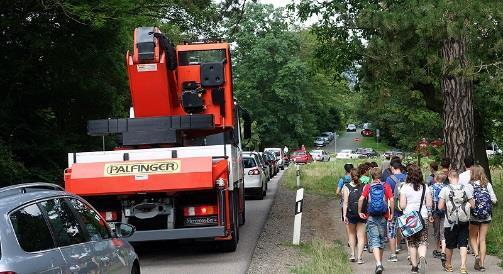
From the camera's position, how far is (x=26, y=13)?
861 inches

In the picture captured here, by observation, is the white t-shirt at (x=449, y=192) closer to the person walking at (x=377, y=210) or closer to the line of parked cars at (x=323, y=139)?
the person walking at (x=377, y=210)

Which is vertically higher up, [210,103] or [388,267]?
[210,103]

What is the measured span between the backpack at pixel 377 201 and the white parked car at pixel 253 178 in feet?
49.1

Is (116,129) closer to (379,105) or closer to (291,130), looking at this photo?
(379,105)

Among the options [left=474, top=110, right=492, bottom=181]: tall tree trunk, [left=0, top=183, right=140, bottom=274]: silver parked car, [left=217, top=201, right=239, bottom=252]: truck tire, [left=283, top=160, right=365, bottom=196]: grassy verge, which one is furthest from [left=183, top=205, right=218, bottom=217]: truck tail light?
[left=283, top=160, right=365, bottom=196]: grassy verge

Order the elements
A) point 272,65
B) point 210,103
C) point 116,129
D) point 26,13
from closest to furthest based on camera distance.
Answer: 1. point 116,129
2. point 210,103
3. point 26,13
4. point 272,65

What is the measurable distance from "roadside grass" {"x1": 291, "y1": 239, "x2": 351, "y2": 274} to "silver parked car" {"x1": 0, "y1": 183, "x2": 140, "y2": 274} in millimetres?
4142

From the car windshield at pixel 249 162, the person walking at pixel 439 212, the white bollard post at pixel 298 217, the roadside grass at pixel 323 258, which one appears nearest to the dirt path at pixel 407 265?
the person walking at pixel 439 212

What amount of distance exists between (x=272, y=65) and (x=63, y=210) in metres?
69.0

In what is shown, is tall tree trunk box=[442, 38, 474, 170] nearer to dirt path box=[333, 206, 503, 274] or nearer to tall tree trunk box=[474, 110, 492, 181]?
dirt path box=[333, 206, 503, 274]

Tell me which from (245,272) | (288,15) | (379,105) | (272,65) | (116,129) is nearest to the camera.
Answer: (245,272)

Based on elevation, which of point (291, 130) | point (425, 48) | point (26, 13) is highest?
point (26, 13)

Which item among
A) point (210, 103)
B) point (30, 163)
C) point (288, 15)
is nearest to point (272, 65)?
point (288, 15)

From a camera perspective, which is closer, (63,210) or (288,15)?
(63,210)
